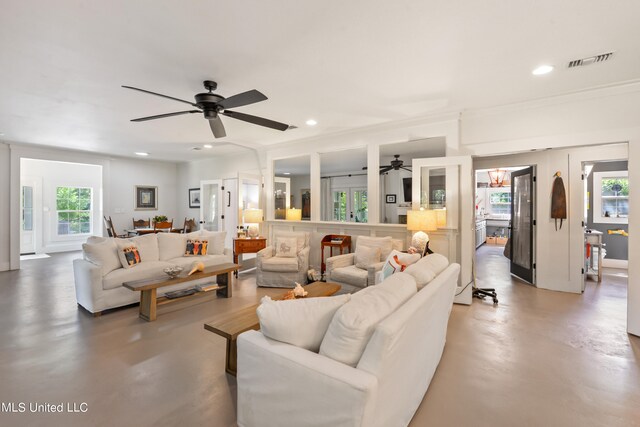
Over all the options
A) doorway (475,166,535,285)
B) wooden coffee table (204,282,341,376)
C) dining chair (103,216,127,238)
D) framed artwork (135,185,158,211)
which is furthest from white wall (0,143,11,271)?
doorway (475,166,535,285)

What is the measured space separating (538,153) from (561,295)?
2260 mm

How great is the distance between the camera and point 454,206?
13.9ft

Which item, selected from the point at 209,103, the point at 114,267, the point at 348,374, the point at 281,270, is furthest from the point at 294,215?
the point at 348,374

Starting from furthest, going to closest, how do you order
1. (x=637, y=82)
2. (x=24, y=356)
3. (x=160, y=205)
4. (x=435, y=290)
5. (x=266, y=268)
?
1. (x=160, y=205)
2. (x=266, y=268)
3. (x=637, y=82)
4. (x=24, y=356)
5. (x=435, y=290)

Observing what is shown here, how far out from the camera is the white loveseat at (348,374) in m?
1.29

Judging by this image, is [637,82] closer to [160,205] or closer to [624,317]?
[624,317]

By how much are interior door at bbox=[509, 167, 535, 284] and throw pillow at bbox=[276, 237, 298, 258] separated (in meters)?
4.02

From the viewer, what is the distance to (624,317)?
3562mm

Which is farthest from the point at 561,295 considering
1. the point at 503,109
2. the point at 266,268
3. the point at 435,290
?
the point at 266,268

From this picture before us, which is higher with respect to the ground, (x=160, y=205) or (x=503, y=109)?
(x=503, y=109)

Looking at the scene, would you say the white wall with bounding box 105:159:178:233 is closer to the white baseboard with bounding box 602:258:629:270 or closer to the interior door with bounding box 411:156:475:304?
the interior door with bounding box 411:156:475:304

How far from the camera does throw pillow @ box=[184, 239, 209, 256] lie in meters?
4.80

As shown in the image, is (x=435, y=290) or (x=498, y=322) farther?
(x=498, y=322)

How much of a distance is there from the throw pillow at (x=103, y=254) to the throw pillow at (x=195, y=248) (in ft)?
3.27
